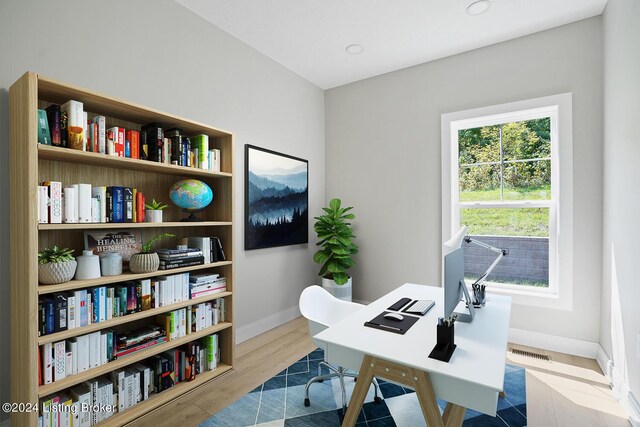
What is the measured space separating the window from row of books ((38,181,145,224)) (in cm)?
296

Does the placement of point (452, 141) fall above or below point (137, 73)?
below

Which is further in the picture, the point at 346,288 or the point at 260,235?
the point at 346,288

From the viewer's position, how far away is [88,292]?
180cm

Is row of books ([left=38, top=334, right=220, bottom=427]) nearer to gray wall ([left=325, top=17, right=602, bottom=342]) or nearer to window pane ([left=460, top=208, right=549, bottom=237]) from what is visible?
gray wall ([left=325, top=17, right=602, bottom=342])

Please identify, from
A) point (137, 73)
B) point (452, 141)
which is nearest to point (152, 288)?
point (137, 73)

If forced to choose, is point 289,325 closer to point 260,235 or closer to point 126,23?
point 260,235

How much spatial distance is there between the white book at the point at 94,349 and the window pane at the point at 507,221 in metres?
3.37

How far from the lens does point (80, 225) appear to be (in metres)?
1.72

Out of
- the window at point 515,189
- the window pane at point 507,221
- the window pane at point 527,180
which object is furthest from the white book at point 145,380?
the window pane at point 527,180

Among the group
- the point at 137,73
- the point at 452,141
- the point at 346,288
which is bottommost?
the point at 346,288

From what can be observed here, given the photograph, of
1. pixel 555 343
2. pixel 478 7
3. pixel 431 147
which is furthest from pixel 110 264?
pixel 555 343

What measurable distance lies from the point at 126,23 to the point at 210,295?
2.08 meters

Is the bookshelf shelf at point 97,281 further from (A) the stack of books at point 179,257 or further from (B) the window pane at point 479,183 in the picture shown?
(B) the window pane at point 479,183

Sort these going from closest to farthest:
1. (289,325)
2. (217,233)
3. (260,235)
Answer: (217,233), (260,235), (289,325)
